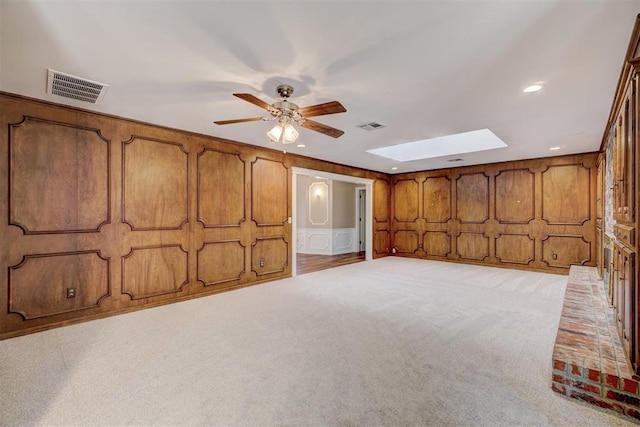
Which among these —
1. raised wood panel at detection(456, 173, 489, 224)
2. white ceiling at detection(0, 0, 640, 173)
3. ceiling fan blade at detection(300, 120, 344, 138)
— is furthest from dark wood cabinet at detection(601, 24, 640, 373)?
raised wood panel at detection(456, 173, 489, 224)

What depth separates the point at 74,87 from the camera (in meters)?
2.71

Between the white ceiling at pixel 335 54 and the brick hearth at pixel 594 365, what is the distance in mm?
2169

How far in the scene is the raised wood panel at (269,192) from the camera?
5.09 m

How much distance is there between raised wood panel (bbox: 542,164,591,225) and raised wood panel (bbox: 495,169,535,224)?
0.78ft

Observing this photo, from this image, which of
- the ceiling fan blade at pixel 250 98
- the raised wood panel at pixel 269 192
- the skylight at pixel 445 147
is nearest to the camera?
the ceiling fan blade at pixel 250 98

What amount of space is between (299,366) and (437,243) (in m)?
6.23

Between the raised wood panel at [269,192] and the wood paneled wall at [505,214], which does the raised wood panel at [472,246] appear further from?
the raised wood panel at [269,192]

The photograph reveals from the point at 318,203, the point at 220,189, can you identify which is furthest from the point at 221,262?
the point at 318,203

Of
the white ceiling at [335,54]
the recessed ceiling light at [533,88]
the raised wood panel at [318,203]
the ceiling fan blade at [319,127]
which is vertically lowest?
the raised wood panel at [318,203]

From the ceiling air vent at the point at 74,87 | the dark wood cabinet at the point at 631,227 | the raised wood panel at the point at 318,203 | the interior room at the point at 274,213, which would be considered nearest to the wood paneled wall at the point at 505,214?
the interior room at the point at 274,213

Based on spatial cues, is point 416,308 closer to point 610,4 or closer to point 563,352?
point 563,352

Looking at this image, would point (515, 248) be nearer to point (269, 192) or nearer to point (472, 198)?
point (472, 198)

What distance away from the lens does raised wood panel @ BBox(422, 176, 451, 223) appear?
7.42 m

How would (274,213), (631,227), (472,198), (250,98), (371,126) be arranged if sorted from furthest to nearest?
(472,198) → (274,213) → (371,126) → (250,98) → (631,227)
